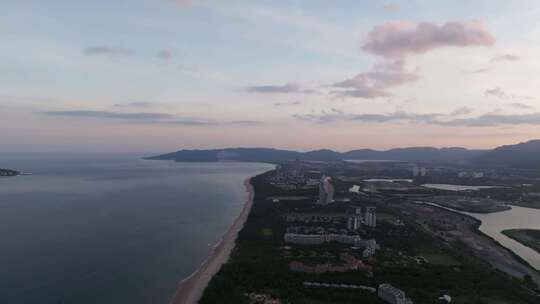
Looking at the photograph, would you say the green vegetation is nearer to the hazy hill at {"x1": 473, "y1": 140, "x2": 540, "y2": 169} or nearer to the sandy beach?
the sandy beach

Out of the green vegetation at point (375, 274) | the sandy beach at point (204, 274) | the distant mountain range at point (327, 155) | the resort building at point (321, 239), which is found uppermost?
the distant mountain range at point (327, 155)

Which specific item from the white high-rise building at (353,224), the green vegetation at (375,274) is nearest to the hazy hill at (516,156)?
the white high-rise building at (353,224)

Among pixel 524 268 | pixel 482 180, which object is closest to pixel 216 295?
pixel 524 268

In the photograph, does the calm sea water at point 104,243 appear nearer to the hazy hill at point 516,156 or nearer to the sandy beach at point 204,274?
the sandy beach at point 204,274

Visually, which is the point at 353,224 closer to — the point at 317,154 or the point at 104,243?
the point at 104,243


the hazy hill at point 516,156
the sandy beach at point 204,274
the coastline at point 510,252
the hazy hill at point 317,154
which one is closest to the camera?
the sandy beach at point 204,274

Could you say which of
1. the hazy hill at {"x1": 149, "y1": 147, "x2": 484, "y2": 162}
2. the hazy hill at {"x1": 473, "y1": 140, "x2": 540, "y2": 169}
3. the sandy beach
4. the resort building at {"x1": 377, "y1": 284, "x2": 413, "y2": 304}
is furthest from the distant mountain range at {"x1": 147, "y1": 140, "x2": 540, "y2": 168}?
the resort building at {"x1": 377, "y1": 284, "x2": 413, "y2": 304}
